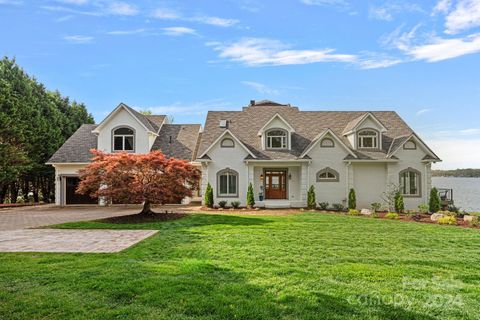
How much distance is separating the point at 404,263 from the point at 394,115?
2128cm

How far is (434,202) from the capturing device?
20078 mm

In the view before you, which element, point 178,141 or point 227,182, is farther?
point 178,141

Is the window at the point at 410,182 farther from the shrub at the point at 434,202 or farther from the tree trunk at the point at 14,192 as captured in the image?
the tree trunk at the point at 14,192

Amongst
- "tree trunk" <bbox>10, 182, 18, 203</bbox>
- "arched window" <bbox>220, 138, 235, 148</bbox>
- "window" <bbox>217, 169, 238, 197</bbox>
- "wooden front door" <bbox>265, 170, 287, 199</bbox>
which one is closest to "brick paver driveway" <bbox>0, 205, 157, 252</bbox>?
"window" <bbox>217, 169, 238, 197</bbox>

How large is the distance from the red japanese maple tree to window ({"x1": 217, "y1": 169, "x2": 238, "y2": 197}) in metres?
5.52

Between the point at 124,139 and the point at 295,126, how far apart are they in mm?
13516

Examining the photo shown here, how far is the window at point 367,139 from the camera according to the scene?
73.5 ft

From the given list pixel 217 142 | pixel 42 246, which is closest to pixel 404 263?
pixel 42 246

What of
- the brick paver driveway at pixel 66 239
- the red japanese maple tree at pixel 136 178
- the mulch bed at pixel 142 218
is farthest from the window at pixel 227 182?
the brick paver driveway at pixel 66 239

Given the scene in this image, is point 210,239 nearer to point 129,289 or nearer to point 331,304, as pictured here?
point 129,289

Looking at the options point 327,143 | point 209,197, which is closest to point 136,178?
point 209,197

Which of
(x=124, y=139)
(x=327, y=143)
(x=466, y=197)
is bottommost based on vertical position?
(x=466, y=197)

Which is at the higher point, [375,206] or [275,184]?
[275,184]

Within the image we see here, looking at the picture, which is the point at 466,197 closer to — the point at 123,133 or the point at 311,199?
the point at 311,199
